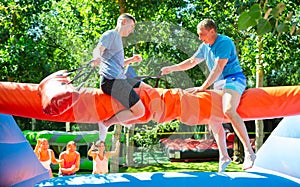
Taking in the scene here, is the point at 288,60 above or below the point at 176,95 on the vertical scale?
above

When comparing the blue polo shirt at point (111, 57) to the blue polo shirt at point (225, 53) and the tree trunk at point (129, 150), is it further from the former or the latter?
the tree trunk at point (129, 150)

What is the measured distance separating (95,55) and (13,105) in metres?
0.62

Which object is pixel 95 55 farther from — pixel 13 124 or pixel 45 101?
pixel 13 124

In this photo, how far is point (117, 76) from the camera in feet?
8.96

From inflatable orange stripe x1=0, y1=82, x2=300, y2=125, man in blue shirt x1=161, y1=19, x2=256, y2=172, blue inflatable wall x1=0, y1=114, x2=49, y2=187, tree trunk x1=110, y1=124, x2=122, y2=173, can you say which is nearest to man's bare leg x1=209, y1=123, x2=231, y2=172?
inflatable orange stripe x1=0, y1=82, x2=300, y2=125

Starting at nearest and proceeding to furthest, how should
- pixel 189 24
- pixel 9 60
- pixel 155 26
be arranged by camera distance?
1. pixel 155 26
2. pixel 9 60
3. pixel 189 24

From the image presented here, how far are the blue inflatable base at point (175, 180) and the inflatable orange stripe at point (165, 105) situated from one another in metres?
0.37

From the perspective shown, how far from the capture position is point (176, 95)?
2.89 m

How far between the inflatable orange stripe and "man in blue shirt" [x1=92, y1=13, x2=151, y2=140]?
52mm

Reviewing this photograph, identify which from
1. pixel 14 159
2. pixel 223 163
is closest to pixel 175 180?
pixel 223 163

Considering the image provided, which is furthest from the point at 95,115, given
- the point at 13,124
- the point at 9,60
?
the point at 9,60

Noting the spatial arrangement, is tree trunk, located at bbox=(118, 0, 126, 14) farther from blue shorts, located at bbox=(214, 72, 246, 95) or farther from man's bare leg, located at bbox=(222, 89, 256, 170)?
man's bare leg, located at bbox=(222, 89, 256, 170)

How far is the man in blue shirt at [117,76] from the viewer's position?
2.71 metres

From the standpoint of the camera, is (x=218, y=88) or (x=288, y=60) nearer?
(x=218, y=88)
